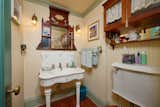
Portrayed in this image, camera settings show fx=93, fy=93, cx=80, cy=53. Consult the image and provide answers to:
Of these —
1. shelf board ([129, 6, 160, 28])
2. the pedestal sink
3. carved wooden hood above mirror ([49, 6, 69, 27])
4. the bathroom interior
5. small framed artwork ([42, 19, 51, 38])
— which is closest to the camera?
shelf board ([129, 6, 160, 28])

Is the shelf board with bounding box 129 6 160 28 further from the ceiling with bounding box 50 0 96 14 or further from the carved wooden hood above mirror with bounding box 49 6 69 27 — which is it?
the carved wooden hood above mirror with bounding box 49 6 69 27

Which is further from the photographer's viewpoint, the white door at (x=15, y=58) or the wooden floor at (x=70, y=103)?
the wooden floor at (x=70, y=103)

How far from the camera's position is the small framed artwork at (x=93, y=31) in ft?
6.92

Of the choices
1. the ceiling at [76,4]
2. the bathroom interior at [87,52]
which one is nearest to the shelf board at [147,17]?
the bathroom interior at [87,52]

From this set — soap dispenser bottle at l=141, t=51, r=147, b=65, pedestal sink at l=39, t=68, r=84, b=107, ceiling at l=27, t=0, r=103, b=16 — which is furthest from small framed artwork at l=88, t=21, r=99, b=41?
soap dispenser bottle at l=141, t=51, r=147, b=65

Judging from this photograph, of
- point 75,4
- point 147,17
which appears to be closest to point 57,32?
point 75,4

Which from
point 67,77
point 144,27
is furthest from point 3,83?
point 144,27

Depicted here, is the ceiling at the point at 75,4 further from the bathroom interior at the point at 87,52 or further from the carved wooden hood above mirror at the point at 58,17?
the carved wooden hood above mirror at the point at 58,17

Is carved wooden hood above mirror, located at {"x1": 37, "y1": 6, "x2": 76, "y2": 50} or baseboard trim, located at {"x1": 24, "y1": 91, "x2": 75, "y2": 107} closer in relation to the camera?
baseboard trim, located at {"x1": 24, "y1": 91, "x2": 75, "y2": 107}

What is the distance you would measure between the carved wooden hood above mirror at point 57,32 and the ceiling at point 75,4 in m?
0.12

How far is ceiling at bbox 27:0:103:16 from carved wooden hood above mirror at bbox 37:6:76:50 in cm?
12

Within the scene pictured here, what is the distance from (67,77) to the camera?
176 cm

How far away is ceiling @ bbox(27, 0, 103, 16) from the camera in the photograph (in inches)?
83.2

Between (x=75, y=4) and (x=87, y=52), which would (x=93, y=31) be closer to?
(x=87, y=52)
